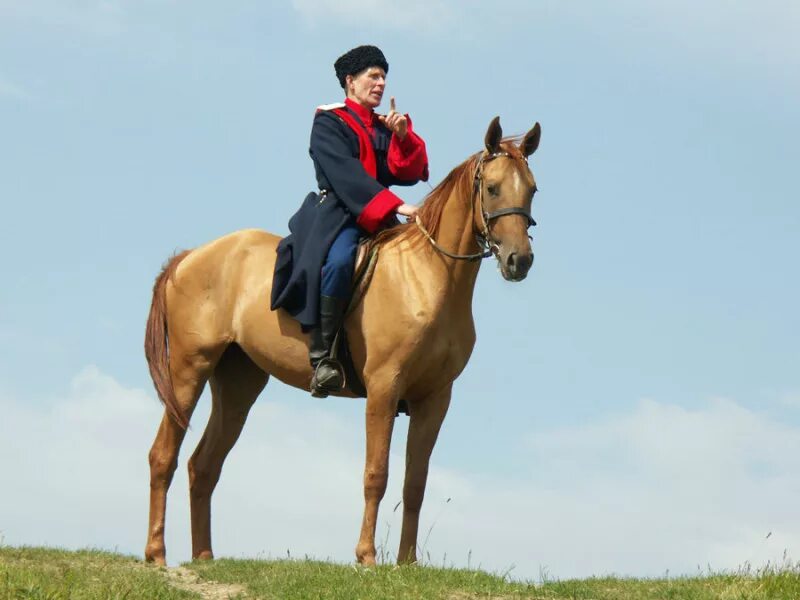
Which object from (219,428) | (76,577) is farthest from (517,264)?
(76,577)

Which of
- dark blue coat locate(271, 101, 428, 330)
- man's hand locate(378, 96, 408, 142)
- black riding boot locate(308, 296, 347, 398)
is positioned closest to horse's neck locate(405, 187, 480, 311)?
dark blue coat locate(271, 101, 428, 330)

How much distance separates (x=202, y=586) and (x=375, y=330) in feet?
8.67

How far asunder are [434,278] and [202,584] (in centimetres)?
331

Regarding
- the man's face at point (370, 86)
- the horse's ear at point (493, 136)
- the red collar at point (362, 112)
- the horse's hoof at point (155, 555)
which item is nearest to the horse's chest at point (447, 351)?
the horse's ear at point (493, 136)

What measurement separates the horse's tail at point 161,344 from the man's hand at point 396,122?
2.79 metres

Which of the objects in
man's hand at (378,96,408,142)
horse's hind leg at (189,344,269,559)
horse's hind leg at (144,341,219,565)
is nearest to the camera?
man's hand at (378,96,408,142)

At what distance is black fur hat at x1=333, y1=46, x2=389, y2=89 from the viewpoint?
12930mm

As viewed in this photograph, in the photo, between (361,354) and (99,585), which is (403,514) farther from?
(99,585)

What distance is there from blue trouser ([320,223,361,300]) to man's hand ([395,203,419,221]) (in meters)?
0.51

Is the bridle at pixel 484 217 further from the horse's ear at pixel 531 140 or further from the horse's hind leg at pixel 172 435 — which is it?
the horse's hind leg at pixel 172 435

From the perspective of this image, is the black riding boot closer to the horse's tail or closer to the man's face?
the horse's tail

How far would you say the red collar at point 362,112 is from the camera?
12867 millimetres

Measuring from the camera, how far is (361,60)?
1295 cm

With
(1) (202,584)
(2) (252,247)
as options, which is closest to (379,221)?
(2) (252,247)
